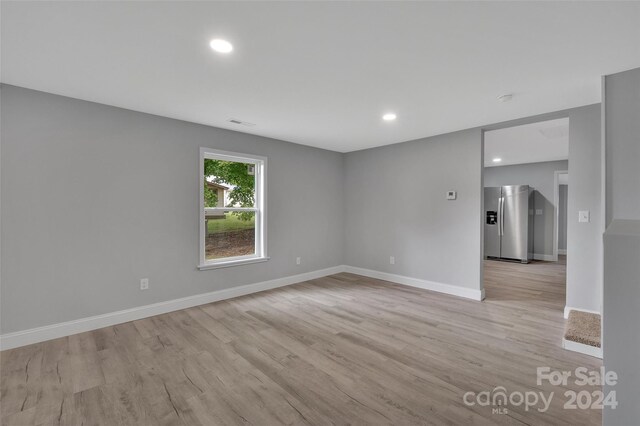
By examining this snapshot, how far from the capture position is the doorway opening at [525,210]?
565 centimetres

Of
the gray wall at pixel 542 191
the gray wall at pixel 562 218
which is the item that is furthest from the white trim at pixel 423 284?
the gray wall at pixel 562 218

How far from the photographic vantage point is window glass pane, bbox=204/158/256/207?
4.00 metres

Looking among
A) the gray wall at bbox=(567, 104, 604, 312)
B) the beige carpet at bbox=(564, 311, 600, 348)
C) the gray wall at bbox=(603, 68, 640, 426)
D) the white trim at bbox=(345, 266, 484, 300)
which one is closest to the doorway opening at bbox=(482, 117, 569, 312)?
the white trim at bbox=(345, 266, 484, 300)

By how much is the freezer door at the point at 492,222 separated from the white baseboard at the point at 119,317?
565cm

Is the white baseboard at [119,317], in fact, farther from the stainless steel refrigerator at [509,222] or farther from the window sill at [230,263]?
the stainless steel refrigerator at [509,222]

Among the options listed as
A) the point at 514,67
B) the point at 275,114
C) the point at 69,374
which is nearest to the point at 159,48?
the point at 275,114

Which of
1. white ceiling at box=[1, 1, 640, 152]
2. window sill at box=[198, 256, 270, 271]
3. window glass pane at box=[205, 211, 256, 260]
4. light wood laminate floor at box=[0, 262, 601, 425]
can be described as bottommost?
light wood laminate floor at box=[0, 262, 601, 425]

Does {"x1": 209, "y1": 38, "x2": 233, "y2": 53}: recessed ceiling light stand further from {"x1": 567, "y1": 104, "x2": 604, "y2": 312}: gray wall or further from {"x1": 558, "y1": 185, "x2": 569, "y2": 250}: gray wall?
{"x1": 558, "y1": 185, "x2": 569, "y2": 250}: gray wall

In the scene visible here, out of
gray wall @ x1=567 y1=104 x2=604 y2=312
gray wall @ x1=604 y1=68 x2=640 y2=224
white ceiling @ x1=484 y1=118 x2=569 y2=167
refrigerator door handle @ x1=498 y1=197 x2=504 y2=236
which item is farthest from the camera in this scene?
refrigerator door handle @ x1=498 y1=197 x2=504 y2=236

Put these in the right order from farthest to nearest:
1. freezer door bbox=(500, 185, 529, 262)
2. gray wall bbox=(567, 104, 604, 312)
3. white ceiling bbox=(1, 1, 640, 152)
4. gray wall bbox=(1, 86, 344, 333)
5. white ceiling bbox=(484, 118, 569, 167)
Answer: freezer door bbox=(500, 185, 529, 262) → white ceiling bbox=(484, 118, 569, 167) → gray wall bbox=(567, 104, 604, 312) → gray wall bbox=(1, 86, 344, 333) → white ceiling bbox=(1, 1, 640, 152)

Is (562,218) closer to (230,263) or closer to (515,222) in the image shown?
(515,222)

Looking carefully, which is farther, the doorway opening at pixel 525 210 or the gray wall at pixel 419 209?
the doorway opening at pixel 525 210

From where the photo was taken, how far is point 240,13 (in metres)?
1.67

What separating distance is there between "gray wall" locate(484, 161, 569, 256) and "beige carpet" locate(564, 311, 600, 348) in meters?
5.15
